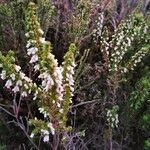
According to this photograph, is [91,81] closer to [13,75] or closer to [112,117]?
[112,117]

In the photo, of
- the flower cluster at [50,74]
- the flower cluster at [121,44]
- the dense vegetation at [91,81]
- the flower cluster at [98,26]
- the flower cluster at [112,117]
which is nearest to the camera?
the flower cluster at [50,74]

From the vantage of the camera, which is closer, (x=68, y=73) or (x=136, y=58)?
(x=68, y=73)

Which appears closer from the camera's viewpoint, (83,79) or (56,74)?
(56,74)

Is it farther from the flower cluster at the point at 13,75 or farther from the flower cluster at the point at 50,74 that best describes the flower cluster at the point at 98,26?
the flower cluster at the point at 13,75

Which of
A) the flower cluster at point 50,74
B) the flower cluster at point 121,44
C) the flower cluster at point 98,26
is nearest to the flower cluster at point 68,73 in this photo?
the flower cluster at point 50,74

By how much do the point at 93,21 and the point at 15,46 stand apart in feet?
2.48

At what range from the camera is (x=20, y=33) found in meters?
3.28

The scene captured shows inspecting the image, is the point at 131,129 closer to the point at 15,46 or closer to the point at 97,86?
the point at 97,86

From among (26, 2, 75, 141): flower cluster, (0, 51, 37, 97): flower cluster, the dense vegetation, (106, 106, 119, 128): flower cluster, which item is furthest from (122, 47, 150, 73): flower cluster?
(0, 51, 37, 97): flower cluster

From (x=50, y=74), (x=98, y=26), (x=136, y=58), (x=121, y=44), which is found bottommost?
(x=50, y=74)

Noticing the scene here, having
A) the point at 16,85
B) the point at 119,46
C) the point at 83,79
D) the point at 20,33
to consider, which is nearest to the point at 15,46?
the point at 20,33

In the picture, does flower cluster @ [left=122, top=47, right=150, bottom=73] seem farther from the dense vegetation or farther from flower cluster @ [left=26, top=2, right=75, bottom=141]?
flower cluster @ [left=26, top=2, right=75, bottom=141]

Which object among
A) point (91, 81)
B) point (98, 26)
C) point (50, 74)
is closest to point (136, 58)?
point (91, 81)

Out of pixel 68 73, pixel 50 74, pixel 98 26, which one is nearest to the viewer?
pixel 50 74
